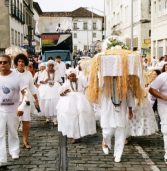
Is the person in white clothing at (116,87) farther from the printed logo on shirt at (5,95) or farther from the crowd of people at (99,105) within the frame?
the printed logo on shirt at (5,95)

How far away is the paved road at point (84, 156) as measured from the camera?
819 centimetres

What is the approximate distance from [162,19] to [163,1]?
132 cm

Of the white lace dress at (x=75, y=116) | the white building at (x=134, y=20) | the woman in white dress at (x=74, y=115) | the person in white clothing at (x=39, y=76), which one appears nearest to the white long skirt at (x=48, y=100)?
the person in white clothing at (x=39, y=76)

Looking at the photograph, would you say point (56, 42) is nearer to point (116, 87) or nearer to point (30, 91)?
point (30, 91)

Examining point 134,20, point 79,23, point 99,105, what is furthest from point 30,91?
point 79,23

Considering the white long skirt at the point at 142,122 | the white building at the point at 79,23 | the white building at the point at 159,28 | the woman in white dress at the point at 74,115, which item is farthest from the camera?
the white building at the point at 79,23

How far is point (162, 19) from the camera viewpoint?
37.2 m

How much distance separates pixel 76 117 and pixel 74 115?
0.19ft

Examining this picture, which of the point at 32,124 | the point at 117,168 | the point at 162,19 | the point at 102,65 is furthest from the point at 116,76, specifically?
the point at 162,19

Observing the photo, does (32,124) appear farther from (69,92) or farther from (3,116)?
(3,116)

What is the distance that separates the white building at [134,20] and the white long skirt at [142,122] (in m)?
20.1

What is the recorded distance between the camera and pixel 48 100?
43.4 feet

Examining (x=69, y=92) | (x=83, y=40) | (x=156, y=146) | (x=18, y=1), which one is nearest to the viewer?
(x=156, y=146)

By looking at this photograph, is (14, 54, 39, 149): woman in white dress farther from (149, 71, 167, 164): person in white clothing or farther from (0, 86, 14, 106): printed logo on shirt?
(149, 71, 167, 164): person in white clothing
